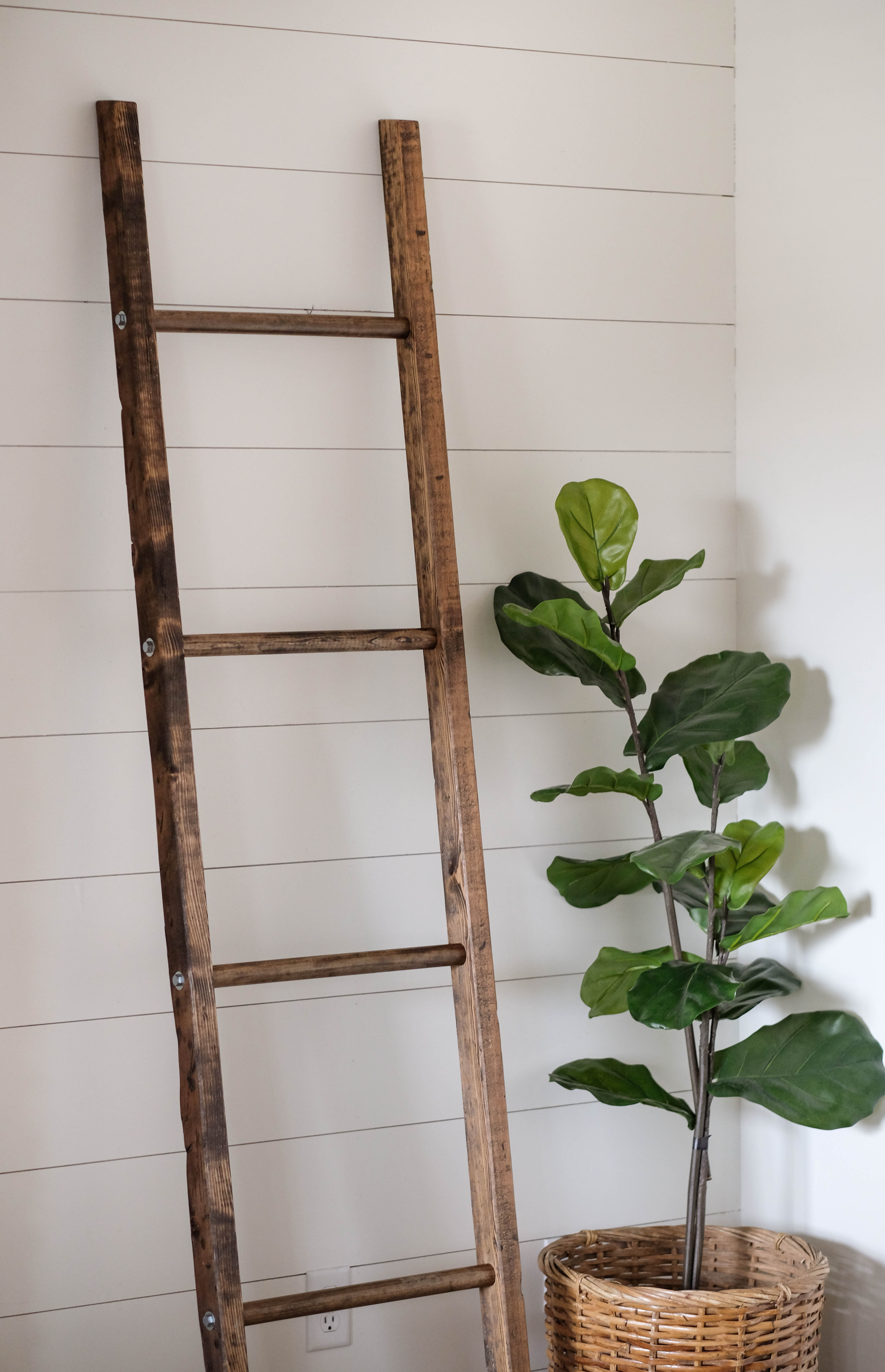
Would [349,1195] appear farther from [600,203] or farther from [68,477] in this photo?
[600,203]

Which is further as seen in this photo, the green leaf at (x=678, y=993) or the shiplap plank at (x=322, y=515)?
the shiplap plank at (x=322, y=515)

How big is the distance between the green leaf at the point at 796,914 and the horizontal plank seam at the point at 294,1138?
39cm

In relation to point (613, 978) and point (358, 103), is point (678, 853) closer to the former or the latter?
point (613, 978)

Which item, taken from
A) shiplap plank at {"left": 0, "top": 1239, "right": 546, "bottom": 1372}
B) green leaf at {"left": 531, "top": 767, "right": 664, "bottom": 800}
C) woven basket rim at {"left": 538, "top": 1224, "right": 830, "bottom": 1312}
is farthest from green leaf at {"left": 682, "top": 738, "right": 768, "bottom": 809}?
shiplap plank at {"left": 0, "top": 1239, "right": 546, "bottom": 1372}

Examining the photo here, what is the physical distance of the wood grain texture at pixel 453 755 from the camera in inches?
53.1

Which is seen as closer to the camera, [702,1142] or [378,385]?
[702,1142]

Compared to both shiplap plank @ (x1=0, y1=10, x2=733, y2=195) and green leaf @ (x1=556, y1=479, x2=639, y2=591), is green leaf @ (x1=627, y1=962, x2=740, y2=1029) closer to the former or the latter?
green leaf @ (x1=556, y1=479, x2=639, y2=591)

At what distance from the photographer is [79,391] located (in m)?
1.44

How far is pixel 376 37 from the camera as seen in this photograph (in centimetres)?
152

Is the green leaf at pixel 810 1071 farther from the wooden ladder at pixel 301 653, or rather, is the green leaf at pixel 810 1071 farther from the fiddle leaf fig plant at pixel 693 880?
the wooden ladder at pixel 301 653

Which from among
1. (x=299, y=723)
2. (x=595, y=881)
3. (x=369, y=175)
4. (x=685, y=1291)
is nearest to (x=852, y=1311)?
(x=685, y=1291)

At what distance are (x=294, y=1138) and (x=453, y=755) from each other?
58 centimetres

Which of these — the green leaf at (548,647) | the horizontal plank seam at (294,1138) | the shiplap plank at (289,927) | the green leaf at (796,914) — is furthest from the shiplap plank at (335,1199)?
the green leaf at (548,647)

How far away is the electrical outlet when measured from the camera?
1508 millimetres
